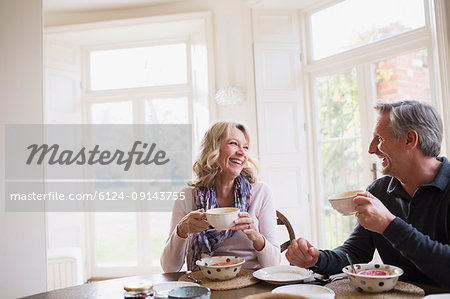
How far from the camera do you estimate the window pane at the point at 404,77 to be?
324cm

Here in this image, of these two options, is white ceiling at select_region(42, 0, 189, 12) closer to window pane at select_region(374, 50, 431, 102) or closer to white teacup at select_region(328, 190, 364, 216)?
window pane at select_region(374, 50, 431, 102)

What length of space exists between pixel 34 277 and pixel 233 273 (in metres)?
1.54

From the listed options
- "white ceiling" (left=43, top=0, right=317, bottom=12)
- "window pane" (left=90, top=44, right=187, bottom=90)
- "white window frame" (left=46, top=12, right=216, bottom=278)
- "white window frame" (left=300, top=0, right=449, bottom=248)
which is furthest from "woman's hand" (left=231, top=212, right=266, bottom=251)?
"window pane" (left=90, top=44, right=187, bottom=90)

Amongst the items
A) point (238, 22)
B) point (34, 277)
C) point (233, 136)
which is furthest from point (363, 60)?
point (34, 277)

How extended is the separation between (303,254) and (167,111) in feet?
12.0

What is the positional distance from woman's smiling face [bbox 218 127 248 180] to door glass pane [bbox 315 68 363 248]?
2.02 meters

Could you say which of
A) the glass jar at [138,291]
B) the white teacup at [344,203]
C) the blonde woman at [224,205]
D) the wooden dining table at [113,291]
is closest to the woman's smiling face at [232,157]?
the blonde woman at [224,205]

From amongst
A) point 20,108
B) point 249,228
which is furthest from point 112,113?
point 249,228

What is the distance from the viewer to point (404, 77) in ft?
11.1

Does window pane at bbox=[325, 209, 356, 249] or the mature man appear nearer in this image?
the mature man

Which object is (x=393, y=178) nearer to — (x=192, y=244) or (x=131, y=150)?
(x=192, y=244)

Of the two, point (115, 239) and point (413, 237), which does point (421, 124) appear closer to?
point (413, 237)

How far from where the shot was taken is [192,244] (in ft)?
6.10

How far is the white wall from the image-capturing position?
233cm
